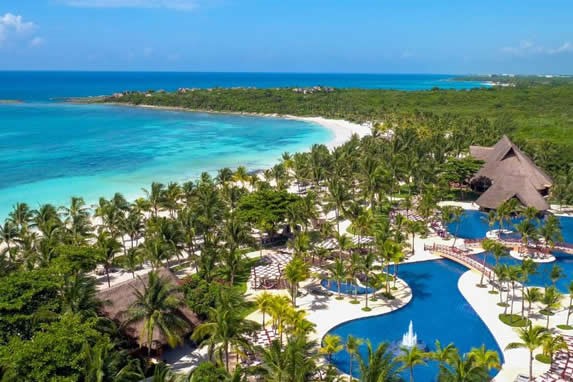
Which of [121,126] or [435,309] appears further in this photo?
[121,126]

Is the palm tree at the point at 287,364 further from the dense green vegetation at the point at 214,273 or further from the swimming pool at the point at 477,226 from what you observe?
the swimming pool at the point at 477,226

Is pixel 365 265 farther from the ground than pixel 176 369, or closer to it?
farther from the ground

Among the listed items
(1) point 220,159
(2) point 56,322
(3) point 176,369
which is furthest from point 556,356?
(1) point 220,159

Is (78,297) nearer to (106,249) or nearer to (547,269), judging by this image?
(106,249)

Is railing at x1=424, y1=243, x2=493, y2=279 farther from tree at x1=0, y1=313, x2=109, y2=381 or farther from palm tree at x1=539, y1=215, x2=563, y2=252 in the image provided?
tree at x1=0, y1=313, x2=109, y2=381

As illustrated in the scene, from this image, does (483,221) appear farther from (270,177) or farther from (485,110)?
(485,110)

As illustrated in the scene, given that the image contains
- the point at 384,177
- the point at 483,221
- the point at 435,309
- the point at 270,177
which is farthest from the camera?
the point at 270,177

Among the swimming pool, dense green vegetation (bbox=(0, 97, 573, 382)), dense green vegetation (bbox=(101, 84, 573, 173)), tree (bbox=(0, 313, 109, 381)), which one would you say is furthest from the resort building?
tree (bbox=(0, 313, 109, 381))

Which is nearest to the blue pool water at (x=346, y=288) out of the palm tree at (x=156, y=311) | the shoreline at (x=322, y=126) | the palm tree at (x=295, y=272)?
the palm tree at (x=295, y=272)
